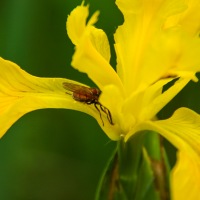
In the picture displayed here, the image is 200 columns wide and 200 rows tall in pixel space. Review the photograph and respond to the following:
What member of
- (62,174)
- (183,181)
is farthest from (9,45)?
(183,181)

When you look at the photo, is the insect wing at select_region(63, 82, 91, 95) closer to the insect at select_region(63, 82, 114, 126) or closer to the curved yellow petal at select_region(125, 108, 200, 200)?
the insect at select_region(63, 82, 114, 126)

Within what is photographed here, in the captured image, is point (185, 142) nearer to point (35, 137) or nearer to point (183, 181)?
point (183, 181)

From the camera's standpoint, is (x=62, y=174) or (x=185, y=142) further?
(x=62, y=174)

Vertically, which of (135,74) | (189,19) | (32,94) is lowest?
(32,94)

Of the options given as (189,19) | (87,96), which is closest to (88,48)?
(87,96)

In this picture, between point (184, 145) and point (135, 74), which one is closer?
point (184, 145)

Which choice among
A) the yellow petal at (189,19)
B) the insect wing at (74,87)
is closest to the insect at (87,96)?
the insect wing at (74,87)

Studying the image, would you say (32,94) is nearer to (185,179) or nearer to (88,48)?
(88,48)

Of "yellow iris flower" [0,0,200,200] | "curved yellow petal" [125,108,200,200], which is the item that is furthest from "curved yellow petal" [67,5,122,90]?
"curved yellow petal" [125,108,200,200]
